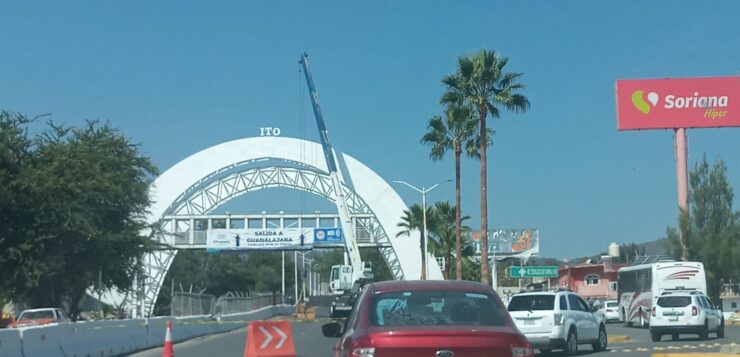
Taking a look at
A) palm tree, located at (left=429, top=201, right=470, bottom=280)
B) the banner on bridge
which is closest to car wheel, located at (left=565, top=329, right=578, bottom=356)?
palm tree, located at (left=429, top=201, right=470, bottom=280)

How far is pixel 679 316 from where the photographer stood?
32.9 meters

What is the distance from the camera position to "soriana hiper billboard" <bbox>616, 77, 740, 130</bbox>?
60.6 meters

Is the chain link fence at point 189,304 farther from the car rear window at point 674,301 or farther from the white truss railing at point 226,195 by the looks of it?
the car rear window at point 674,301

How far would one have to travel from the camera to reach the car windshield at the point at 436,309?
966cm

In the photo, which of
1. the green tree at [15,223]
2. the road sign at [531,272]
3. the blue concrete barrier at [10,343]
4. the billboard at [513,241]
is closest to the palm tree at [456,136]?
the road sign at [531,272]

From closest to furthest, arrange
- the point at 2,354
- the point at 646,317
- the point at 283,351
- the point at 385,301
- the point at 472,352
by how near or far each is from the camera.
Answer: the point at 472,352 → the point at 385,301 → the point at 2,354 → the point at 283,351 → the point at 646,317

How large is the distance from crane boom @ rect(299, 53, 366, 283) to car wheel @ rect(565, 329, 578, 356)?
42.3 metres

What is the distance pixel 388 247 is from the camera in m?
87.3

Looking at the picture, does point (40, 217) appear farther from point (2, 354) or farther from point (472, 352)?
point (472, 352)

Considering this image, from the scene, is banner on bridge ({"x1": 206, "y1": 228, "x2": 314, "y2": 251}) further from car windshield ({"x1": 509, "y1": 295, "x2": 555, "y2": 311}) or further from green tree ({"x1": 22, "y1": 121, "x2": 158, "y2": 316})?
car windshield ({"x1": 509, "y1": 295, "x2": 555, "y2": 311})

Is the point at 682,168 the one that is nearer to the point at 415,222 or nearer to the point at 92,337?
the point at 415,222

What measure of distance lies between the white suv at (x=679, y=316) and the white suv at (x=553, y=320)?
286 inches

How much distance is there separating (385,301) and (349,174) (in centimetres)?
7523

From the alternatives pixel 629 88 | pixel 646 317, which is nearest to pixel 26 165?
pixel 646 317
